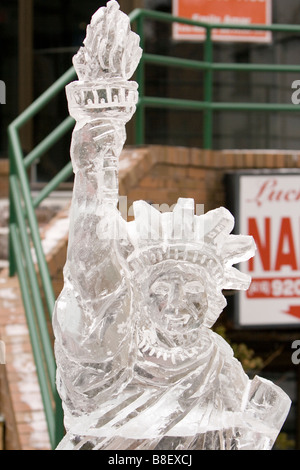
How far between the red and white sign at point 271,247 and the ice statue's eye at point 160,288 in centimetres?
362

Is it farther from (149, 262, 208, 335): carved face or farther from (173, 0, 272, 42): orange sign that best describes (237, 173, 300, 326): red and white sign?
(149, 262, 208, 335): carved face

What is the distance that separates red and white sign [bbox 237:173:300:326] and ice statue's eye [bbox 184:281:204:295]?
3.60m

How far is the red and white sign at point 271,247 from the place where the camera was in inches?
216

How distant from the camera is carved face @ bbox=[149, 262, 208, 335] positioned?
185 centimetres

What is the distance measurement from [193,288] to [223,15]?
5.59 metres

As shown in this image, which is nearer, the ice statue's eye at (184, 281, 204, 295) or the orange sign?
the ice statue's eye at (184, 281, 204, 295)

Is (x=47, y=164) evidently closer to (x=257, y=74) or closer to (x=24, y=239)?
(x=257, y=74)

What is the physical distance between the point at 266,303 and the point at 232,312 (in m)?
0.21

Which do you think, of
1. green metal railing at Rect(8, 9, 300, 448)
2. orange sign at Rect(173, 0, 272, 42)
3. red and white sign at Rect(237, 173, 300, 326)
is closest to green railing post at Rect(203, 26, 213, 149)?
green metal railing at Rect(8, 9, 300, 448)

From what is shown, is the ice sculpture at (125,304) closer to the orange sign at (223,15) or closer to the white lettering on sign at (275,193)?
the white lettering on sign at (275,193)

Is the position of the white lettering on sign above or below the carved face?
below

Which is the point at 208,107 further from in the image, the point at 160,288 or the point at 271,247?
the point at 160,288

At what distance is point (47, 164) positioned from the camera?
24.3 ft

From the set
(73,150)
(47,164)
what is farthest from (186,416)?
(47,164)
